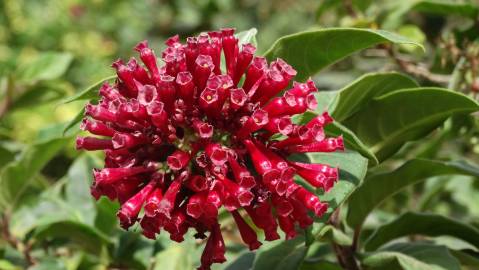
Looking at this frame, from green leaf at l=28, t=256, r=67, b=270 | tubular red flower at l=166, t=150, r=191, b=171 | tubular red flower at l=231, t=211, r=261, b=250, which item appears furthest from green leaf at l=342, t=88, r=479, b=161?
green leaf at l=28, t=256, r=67, b=270

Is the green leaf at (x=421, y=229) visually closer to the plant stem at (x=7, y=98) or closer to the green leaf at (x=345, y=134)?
the green leaf at (x=345, y=134)

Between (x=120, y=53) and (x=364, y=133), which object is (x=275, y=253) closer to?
(x=364, y=133)

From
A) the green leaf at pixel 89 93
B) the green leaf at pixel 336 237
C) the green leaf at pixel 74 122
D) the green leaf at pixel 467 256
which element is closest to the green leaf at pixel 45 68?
the green leaf at pixel 74 122

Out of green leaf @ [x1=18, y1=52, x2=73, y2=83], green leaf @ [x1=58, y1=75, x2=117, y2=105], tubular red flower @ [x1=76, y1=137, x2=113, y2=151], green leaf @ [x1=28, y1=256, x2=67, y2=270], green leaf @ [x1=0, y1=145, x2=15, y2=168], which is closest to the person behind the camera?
tubular red flower @ [x1=76, y1=137, x2=113, y2=151]

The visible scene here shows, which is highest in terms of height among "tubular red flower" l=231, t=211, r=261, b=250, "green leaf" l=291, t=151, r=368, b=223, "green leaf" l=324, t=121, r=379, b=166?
"green leaf" l=324, t=121, r=379, b=166

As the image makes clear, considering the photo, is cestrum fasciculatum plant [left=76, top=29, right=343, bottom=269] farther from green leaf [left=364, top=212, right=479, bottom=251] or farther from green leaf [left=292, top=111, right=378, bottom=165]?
green leaf [left=364, top=212, right=479, bottom=251]

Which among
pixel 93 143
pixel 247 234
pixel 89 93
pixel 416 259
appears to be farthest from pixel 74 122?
pixel 416 259
